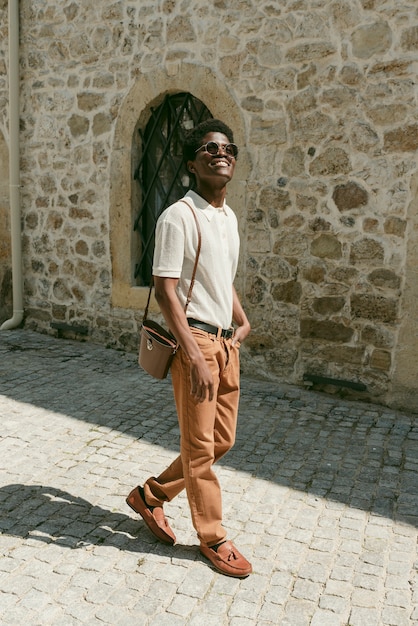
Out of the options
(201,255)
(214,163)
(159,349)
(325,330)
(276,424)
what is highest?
(214,163)

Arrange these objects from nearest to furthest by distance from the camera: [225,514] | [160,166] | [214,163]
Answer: [214,163] < [225,514] < [160,166]

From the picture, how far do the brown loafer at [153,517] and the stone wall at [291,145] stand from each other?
8.73 ft

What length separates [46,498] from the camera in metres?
3.54

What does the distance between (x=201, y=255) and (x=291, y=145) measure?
308 cm

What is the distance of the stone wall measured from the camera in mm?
5039

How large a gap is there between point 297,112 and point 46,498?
11.8 feet

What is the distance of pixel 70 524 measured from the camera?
3.26 metres

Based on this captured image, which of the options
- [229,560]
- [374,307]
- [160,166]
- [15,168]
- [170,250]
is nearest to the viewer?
[170,250]

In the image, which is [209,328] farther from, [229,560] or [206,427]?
[229,560]

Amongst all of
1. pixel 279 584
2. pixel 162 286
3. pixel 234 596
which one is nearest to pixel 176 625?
pixel 234 596

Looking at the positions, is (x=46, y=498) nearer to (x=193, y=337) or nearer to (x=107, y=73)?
(x=193, y=337)

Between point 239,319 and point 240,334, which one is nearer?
point 240,334

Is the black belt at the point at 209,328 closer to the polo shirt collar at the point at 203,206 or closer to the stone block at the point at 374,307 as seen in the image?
the polo shirt collar at the point at 203,206

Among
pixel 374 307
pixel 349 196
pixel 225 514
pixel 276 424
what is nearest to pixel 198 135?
pixel 225 514
